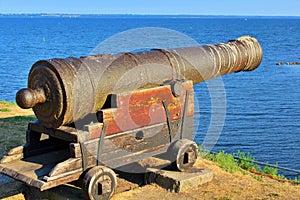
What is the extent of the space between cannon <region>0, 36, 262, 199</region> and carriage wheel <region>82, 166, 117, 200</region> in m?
0.01

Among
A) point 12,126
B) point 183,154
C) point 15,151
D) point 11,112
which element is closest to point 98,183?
point 15,151

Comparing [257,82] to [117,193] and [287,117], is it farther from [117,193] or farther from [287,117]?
[117,193]

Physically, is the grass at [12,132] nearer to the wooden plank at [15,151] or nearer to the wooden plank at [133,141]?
the wooden plank at [15,151]

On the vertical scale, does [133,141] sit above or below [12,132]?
above

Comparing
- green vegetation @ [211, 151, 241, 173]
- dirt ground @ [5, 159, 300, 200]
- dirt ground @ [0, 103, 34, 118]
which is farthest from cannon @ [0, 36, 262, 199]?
dirt ground @ [0, 103, 34, 118]

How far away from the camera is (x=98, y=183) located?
586 cm

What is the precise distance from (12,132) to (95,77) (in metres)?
4.07

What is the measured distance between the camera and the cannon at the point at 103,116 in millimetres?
5680

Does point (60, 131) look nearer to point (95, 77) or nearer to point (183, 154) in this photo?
point (95, 77)

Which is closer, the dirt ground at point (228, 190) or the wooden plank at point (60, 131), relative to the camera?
the wooden plank at point (60, 131)

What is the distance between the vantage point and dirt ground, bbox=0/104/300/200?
639 centimetres

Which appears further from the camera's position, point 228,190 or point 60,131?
point 228,190

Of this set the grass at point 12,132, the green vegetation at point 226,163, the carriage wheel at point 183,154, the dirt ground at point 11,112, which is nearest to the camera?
the carriage wheel at point 183,154

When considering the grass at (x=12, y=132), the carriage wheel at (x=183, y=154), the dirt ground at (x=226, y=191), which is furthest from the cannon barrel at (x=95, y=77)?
the grass at (x=12, y=132)
